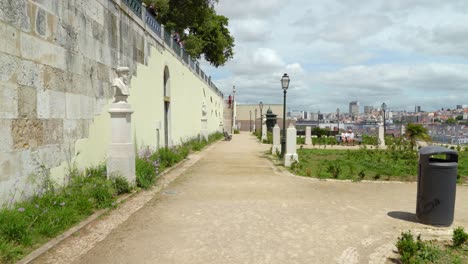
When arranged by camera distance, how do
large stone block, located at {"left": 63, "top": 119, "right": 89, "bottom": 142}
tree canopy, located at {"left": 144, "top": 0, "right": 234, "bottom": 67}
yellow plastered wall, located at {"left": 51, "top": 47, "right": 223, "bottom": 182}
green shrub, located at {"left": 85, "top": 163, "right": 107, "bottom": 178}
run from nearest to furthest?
large stone block, located at {"left": 63, "top": 119, "right": 89, "bottom": 142}
green shrub, located at {"left": 85, "top": 163, "right": 107, "bottom": 178}
yellow plastered wall, located at {"left": 51, "top": 47, "right": 223, "bottom": 182}
tree canopy, located at {"left": 144, "top": 0, "right": 234, "bottom": 67}

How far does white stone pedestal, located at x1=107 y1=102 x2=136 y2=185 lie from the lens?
733 cm

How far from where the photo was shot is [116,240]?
15.7ft

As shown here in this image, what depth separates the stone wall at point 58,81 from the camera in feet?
Result: 16.5

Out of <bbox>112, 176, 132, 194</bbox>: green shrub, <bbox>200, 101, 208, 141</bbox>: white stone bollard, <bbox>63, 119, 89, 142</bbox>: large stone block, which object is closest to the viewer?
<bbox>63, 119, 89, 142</bbox>: large stone block

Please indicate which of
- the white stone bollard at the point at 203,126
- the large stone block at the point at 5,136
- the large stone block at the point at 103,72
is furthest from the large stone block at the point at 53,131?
the white stone bollard at the point at 203,126

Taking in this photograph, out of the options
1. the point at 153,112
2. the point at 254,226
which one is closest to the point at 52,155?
the point at 254,226

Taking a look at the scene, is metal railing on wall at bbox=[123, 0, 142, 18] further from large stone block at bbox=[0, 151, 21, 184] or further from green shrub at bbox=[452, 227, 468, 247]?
green shrub at bbox=[452, 227, 468, 247]

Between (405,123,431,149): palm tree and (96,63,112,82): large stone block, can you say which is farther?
(405,123,431,149): palm tree

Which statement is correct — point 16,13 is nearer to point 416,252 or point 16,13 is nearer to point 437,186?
point 416,252

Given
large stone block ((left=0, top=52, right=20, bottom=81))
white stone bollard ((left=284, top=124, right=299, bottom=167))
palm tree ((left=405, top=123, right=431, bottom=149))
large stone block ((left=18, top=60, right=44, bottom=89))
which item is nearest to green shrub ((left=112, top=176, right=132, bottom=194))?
large stone block ((left=18, top=60, right=44, bottom=89))

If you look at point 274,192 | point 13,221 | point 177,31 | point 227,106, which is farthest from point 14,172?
point 227,106

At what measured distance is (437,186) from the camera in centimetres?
543

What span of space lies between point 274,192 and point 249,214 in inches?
79.3

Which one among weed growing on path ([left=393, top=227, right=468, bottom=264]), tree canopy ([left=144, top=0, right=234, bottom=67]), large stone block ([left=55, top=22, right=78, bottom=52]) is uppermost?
tree canopy ([left=144, top=0, right=234, bottom=67])
